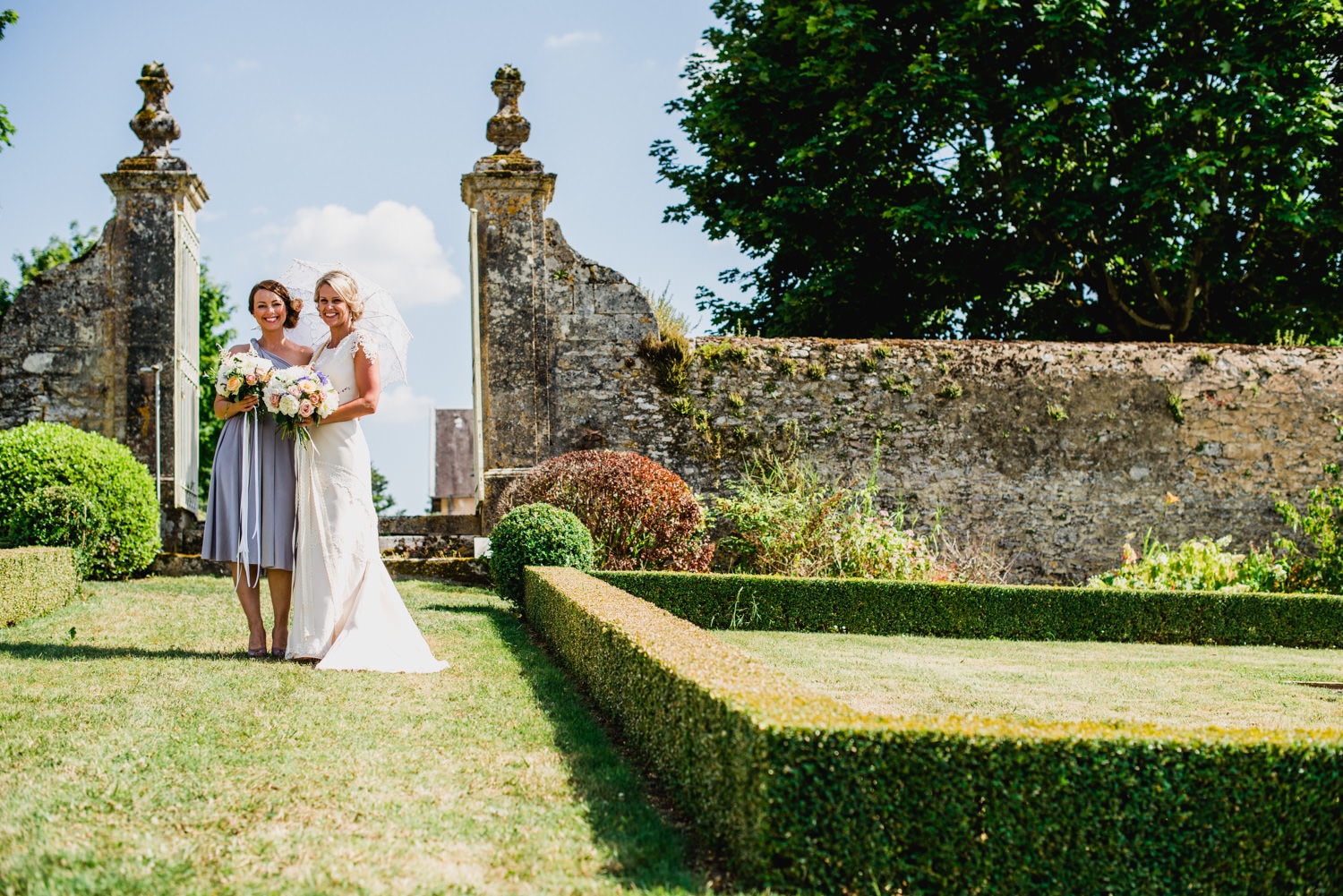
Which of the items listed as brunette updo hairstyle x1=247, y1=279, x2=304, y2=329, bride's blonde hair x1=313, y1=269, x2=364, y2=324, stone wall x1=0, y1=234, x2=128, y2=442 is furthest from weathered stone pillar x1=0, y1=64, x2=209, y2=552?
bride's blonde hair x1=313, y1=269, x2=364, y2=324

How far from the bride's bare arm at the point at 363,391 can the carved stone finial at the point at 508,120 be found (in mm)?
6530

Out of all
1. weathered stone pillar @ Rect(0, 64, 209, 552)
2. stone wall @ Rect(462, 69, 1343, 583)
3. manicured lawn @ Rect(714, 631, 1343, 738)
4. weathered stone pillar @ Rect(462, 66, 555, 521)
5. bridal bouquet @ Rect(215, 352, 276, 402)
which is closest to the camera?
manicured lawn @ Rect(714, 631, 1343, 738)

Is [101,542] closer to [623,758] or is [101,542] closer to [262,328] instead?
[262,328]

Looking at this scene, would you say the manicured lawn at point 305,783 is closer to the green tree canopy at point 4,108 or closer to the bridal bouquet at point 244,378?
the bridal bouquet at point 244,378

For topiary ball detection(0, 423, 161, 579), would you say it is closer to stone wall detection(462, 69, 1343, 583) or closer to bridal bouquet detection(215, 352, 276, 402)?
stone wall detection(462, 69, 1343, 583)

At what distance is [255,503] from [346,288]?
1.19 m

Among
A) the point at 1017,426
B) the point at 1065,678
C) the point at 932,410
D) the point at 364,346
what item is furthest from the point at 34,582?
the point at 1017,426

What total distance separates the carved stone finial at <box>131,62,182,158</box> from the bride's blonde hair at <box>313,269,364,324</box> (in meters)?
6.48

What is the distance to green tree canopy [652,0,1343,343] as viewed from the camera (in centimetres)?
1357

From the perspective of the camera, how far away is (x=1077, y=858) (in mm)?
3039

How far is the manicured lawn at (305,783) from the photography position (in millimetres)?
2834

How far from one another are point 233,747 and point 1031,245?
523 inches

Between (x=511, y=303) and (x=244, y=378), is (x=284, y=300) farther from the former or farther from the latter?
(x=511, y=303)

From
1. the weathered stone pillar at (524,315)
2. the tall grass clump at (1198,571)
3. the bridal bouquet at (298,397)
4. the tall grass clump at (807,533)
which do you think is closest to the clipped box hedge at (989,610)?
the tall grass clump at (807,533)
